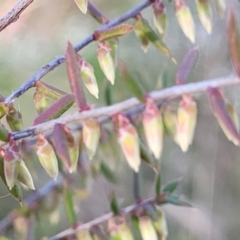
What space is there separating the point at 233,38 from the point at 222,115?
45 mm

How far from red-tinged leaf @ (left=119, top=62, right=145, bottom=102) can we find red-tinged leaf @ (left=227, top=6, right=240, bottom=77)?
0.06 m

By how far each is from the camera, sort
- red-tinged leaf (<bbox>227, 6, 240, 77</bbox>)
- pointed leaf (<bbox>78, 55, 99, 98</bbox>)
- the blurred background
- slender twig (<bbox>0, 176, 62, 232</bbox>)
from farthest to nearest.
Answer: the blurred background, slender twig (<bbox>0, 176, 62, 232</bbox>), pointed leaf (<bbox>78, 55, 99, 98</bbox>), red-tinged leaf (<bbox>227, 6, 240, 77</bbox>)

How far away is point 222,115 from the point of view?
0.26 meters

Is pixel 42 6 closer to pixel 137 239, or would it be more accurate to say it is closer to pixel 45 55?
pixel 45 55

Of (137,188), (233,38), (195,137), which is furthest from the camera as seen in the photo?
(195,137)

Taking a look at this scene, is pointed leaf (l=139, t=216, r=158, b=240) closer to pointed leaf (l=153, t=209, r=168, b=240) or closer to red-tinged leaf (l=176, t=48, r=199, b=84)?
pointed leaf (l=153, t=209, r=168, b=240)

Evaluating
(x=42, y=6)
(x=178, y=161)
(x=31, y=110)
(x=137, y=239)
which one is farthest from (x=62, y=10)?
(x=137, y=239)

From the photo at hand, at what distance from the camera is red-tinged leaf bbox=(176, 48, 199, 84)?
296mm

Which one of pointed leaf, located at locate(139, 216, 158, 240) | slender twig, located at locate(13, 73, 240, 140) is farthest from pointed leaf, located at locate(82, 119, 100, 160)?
pointed leaf, located at locate(139, 216, 158, 240)

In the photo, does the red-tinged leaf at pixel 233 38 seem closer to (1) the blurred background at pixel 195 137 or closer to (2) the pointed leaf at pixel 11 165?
(2) the pointed leaf at pixel 11 165

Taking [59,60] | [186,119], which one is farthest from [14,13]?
[186,119]

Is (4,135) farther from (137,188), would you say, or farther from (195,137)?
(195,137)

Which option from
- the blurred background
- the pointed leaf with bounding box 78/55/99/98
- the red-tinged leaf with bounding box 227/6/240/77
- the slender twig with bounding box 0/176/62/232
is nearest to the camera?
the red-tinged leaf with bounding box 227/6/240/77

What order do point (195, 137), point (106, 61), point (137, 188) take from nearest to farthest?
point (106, 61) < point (137, 188) < point (195, 137)
